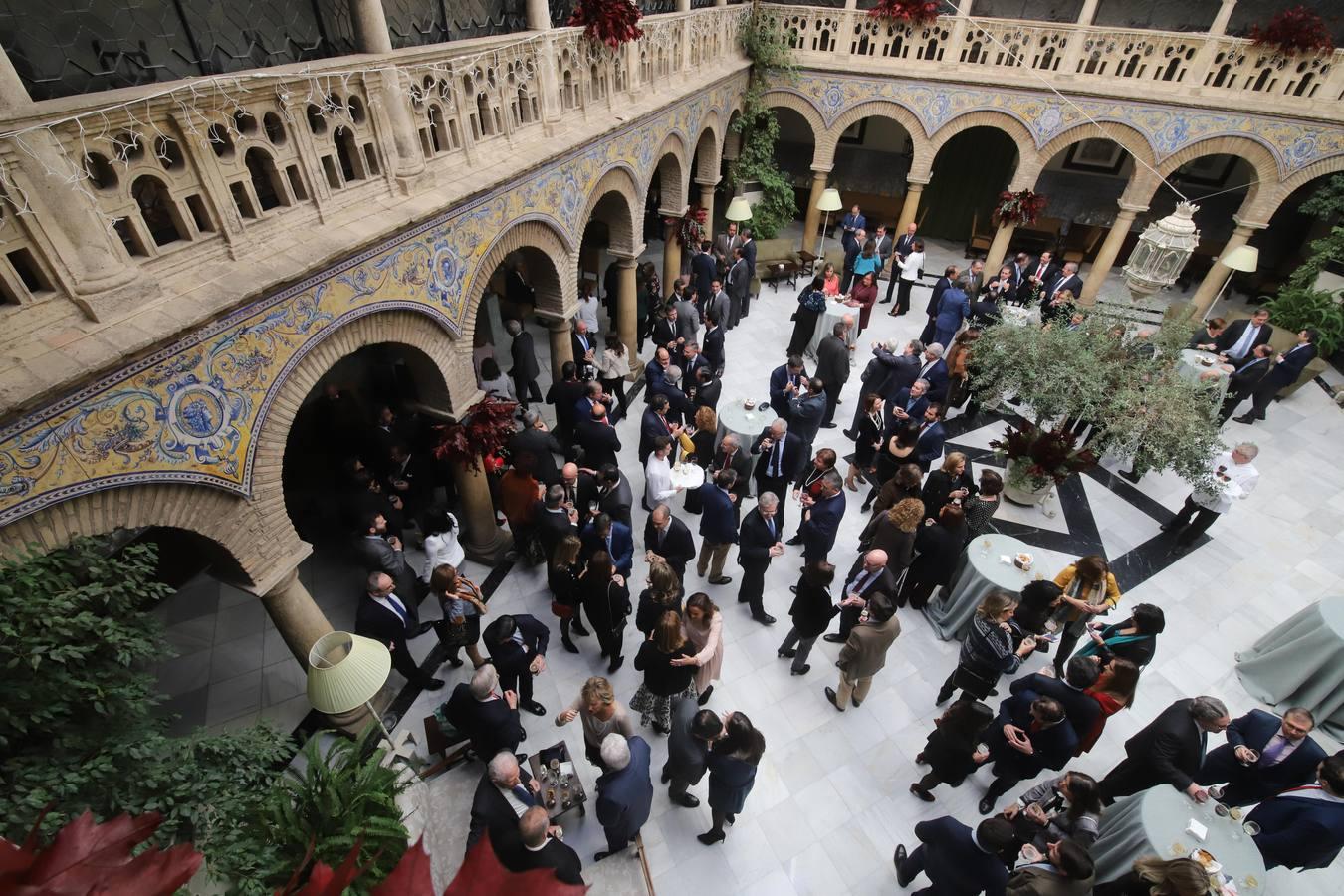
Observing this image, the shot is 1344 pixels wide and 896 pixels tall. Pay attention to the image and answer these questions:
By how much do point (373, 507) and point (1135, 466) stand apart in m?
7.93

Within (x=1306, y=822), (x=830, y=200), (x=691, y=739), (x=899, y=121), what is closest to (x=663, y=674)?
(x=691, y=739)

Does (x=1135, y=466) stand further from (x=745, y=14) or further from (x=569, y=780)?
(x=745, y=14)

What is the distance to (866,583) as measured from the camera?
570 centimetres

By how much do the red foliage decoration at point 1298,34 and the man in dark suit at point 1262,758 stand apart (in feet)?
38.5

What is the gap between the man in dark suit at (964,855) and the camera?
12.2 feet

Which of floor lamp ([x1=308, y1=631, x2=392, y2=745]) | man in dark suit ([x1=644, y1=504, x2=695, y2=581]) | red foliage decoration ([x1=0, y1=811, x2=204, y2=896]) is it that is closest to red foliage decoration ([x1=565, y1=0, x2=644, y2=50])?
man in dark suit ([x1=644, y1=504, x2=695, y2=581])

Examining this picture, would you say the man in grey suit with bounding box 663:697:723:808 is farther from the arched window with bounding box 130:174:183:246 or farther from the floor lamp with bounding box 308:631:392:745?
the arched window with bounding box 130:174:183:246

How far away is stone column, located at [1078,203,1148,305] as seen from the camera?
12.9m

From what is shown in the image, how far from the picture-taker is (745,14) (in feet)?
42.5

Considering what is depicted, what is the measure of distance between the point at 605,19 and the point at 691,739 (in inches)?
282

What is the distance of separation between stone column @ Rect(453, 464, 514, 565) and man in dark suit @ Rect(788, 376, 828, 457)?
3619mm

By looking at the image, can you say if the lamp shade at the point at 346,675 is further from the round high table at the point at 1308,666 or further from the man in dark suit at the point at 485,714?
the round high table at the point at 1308,666

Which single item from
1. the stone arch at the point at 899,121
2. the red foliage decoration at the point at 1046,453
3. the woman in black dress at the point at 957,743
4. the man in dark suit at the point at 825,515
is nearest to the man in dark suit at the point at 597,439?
the man in dark suit at the point at 825,515

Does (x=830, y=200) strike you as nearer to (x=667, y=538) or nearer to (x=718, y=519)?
(x=718, y=519)
